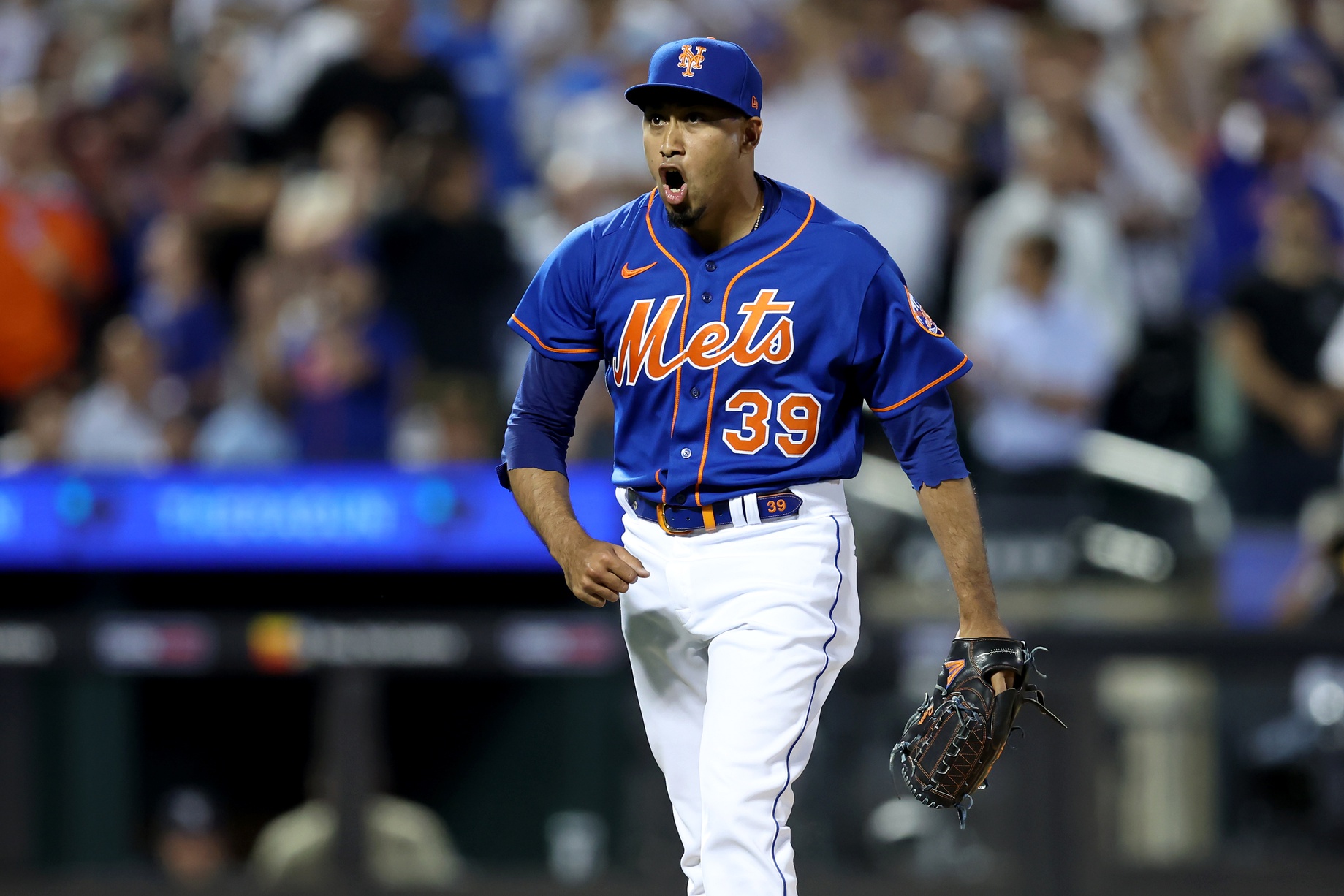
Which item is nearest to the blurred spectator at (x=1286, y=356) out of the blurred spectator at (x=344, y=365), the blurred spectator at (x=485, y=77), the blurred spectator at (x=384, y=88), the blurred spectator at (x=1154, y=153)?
the blurred spectator at (x=1154, y=153)

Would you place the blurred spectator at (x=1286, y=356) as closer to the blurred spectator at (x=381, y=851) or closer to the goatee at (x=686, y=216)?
the blurred spectator at (x=381, y=851)

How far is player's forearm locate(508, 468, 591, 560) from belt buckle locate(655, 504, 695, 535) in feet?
0.52

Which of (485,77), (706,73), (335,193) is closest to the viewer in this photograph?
(706,73)

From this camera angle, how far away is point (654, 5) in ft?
23.8

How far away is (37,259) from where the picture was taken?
6.88 meters

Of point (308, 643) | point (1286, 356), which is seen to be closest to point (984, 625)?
point (1286, 356)

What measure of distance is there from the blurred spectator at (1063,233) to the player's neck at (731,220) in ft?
10.9

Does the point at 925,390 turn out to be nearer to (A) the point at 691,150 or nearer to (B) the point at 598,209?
(A) the point at 691,150

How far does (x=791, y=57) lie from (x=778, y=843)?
4426 mm

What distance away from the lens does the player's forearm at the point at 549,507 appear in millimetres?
2881

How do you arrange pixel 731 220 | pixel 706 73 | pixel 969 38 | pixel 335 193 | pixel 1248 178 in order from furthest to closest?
1. pixel 969 38
2. pixel 335 193
3. pixel 1248 178
4. pixel 731 220
5. pixel 706 73

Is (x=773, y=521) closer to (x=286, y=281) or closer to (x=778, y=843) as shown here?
(x=778, y=843)

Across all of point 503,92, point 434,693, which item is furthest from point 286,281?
point 434,693

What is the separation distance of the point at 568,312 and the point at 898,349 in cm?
59
